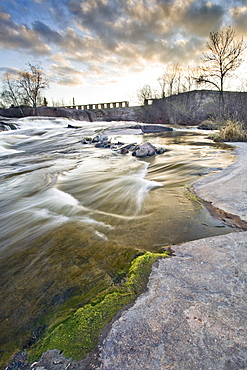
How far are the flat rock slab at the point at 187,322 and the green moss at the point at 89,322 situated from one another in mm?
65

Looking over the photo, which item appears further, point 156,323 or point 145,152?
point 145,152

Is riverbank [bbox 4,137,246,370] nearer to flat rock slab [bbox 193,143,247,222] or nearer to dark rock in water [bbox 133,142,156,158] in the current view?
flat rock slab [bbox 193,143,247,222]

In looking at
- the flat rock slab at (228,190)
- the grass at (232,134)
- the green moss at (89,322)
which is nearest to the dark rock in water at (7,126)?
the grass at (232,134)

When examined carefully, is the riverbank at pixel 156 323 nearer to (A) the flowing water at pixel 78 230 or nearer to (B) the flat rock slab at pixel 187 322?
(B) the flat rock slab at pixel 187 322

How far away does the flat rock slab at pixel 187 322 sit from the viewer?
0.71 metres

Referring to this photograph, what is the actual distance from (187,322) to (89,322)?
0.45 meters

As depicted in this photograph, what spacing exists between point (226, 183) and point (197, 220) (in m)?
1.17

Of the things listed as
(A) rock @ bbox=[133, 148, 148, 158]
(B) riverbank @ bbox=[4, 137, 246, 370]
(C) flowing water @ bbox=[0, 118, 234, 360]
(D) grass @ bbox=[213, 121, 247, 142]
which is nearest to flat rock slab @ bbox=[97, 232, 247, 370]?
(B) riverbank @ bbox=[4, 137, 246, 370]

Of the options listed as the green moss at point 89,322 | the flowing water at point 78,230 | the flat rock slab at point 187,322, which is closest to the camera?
the flat rock slab at point 187,322

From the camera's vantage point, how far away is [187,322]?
85cm

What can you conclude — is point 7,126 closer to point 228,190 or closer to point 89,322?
point 228,190

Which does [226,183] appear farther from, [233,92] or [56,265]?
[233,92]

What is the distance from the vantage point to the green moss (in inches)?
33.1

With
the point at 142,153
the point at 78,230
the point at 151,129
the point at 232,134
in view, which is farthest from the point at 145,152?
the point at 151,129
